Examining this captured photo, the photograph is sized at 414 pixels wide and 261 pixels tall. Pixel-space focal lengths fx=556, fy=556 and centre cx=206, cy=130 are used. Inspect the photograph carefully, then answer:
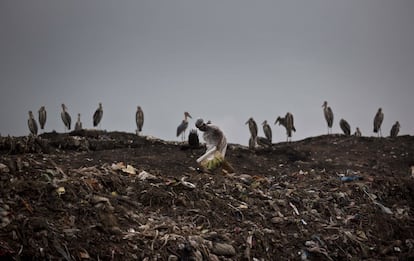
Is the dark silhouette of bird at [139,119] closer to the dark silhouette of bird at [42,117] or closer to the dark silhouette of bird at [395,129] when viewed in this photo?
the dark silhouette of bird at [42,117]

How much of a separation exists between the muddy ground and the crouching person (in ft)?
1.53

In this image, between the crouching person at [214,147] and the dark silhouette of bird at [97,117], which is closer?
the crouching person at [214,147]

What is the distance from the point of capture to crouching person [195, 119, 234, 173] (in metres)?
12.9

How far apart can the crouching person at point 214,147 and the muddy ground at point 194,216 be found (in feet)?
1.53

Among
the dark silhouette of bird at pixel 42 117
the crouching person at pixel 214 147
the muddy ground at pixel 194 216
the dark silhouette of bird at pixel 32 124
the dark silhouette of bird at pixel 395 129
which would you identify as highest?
the dark silhouette of bird at pixel 42 117

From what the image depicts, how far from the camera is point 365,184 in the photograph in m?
12.5

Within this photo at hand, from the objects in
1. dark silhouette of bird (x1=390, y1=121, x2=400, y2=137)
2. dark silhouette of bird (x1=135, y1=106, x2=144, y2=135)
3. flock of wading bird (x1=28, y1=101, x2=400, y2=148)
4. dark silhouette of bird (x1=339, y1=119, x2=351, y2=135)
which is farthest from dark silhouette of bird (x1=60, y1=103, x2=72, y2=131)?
dark silhouette of bird (x1=390, y1=121, x2=400, y2=137)

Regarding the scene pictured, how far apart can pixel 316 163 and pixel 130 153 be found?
21.2ft

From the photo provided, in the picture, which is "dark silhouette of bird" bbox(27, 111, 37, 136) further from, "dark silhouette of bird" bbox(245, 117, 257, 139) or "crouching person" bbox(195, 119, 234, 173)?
"crouching person" bbox(195, 119, 234, 173)

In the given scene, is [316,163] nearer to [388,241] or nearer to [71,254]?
[388,241]

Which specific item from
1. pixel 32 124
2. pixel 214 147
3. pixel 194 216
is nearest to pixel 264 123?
pixel 32 124

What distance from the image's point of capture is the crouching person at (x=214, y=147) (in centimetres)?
1288

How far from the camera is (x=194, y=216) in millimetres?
8625

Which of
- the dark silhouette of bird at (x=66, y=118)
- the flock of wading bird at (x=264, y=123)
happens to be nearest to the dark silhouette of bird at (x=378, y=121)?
the flock of wading bird at (x=264, y=123)
